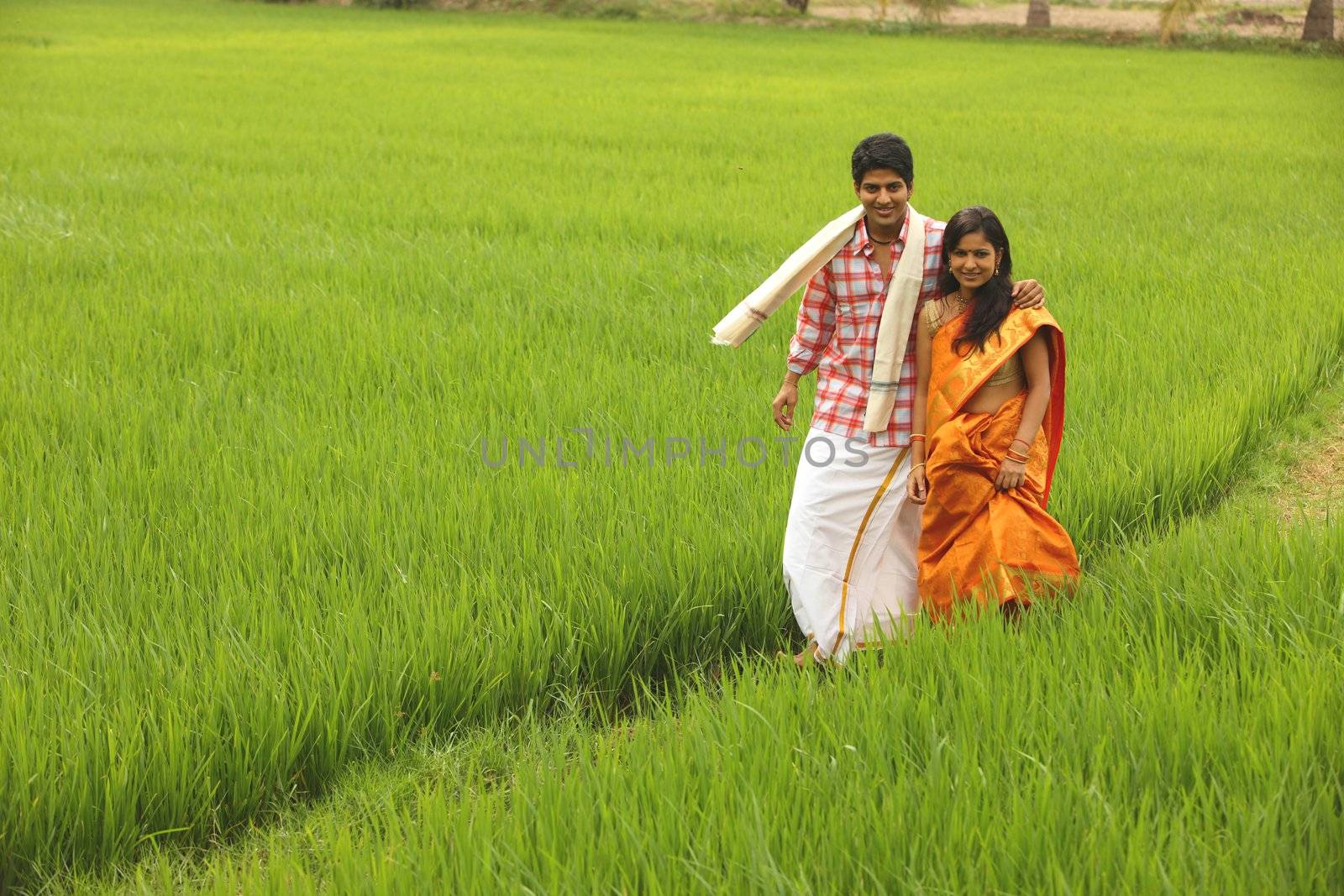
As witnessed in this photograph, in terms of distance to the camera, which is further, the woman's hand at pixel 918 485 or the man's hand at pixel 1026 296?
the woman's hand at pixel 918 485

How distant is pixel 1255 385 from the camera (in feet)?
12.9

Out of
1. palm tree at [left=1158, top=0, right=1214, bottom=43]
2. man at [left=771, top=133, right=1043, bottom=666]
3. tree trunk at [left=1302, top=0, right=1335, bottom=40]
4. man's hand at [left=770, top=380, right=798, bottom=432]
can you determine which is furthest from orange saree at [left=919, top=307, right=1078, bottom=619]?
tree trunk at [left=1302, top=0, right=1335, bottom=40]

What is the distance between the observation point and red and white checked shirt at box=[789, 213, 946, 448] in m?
2.46

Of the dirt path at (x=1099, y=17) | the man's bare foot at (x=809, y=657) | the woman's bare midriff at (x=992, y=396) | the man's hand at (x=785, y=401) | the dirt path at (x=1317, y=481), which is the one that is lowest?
the man's bare foot at (x=809, y=657)

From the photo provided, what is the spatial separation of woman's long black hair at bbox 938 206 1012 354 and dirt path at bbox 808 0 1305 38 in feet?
80.3

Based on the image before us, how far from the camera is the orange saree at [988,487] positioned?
2.30 m

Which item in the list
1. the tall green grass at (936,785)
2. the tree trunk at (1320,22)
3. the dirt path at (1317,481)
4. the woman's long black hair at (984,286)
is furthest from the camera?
the tree trunk at (1320,22)

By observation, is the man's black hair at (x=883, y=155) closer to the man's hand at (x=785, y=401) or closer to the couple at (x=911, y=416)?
the couple at (x=911, y=416)

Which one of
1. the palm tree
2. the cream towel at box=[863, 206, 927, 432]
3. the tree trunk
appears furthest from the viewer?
the tree trunk

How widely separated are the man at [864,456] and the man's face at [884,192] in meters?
0.02

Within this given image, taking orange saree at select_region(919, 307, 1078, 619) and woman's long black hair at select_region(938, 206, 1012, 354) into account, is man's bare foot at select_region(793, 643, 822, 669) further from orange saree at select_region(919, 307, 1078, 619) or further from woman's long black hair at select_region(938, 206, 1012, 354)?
woman's long black hair at select_region(938, 206, 1012, 354)

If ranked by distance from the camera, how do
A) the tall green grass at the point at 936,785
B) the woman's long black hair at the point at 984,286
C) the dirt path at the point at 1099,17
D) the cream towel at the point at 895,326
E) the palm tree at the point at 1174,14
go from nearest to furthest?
the tall green grass at the point at 936,785
the woman's long black hair at the point at 984,286
the cream towel at the point at 895,326
the palm tree at the point at 1174,14
the dirt path at the point at 1099,17

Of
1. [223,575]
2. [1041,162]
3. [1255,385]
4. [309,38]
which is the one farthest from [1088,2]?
[223,575]

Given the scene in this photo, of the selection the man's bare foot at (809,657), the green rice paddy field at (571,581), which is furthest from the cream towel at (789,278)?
the man's bare foot at (809,657)
